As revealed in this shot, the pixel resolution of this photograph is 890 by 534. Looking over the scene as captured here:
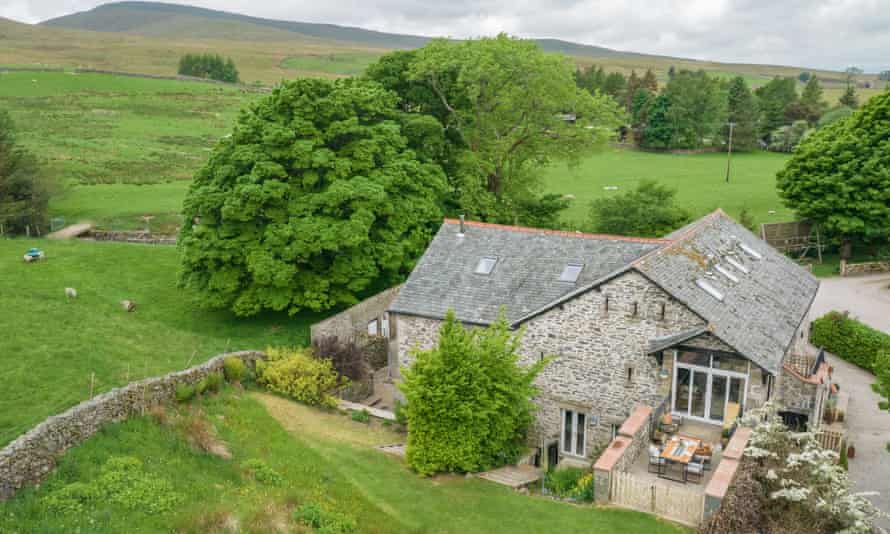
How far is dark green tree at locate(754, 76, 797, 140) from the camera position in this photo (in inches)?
4299

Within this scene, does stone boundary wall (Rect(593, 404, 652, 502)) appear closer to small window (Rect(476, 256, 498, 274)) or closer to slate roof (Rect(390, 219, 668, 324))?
slate roof (Rect(390, 219, 668, 324))

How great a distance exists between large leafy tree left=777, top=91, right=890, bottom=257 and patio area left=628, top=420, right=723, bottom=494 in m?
30.9

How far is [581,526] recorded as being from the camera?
1697 cm

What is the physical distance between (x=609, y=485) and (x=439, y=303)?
10.6 meters

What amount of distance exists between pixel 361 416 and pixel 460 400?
6.04 m

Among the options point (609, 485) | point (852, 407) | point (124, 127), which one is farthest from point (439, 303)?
point (124, 127)

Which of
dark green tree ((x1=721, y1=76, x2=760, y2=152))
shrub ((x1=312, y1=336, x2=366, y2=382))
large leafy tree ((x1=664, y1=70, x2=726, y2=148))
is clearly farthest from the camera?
dark green tree ((x1=721, y1=76, x2=760, y2=152))

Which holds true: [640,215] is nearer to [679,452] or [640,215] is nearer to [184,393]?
[679,452]

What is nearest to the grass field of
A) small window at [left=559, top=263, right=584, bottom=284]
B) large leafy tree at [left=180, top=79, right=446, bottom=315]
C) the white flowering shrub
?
the white flowering shrub

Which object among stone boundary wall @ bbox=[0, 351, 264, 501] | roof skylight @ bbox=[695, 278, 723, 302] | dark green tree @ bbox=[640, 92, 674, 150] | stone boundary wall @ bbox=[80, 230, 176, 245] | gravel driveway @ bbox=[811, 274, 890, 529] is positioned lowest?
gravel driveway @ bbox=[811, 274, 890, 529]

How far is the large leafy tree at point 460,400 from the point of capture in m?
20.2

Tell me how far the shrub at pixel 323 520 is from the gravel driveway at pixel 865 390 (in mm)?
15865

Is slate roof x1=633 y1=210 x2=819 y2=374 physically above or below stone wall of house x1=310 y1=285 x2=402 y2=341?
above

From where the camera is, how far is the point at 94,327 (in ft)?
94.2
